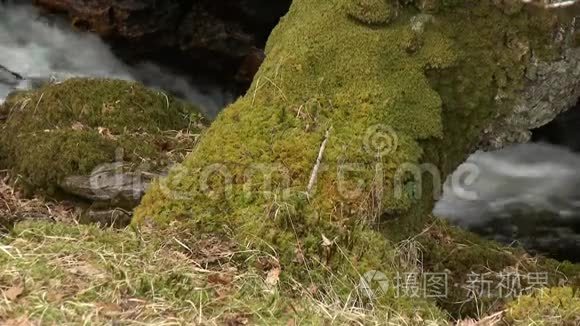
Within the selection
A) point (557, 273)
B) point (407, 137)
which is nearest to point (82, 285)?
point (407, 137)

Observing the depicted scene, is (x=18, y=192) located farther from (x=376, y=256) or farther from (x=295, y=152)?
(x=376, y=256)

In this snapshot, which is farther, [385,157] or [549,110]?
[549,110]

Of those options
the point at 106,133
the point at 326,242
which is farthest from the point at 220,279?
the point at 106,133

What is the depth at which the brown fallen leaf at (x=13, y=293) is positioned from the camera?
10.4ft

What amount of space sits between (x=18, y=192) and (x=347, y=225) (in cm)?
316

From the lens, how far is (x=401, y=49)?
4449mm

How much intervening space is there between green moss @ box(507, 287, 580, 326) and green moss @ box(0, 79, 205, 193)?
3.27 metres

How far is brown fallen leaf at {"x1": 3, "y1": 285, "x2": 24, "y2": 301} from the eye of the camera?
125 inches

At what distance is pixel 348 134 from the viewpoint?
4152 mm

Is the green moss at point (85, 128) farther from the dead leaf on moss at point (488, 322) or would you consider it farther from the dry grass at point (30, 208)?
the dead leaf on moss at point (488, 322)

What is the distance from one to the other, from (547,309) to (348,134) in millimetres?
1401

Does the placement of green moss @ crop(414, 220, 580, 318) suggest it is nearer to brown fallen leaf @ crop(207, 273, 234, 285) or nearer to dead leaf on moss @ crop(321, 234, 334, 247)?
dead leaf on moss @ crop(321, 234, 334, 247)

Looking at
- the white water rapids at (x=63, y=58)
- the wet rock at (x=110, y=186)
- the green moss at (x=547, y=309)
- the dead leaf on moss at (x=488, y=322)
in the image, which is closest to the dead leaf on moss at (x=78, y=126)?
the wet rock at (x=110, y=186)

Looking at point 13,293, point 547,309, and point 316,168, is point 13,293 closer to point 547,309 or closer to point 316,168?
point 316,168
